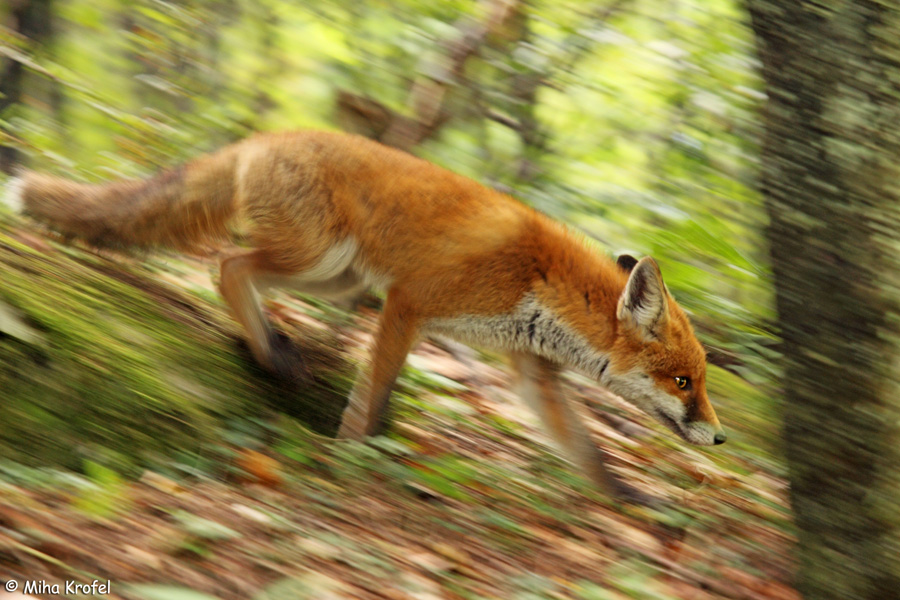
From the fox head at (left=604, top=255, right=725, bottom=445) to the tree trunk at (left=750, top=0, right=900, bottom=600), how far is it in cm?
197

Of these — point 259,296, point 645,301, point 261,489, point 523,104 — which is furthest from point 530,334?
point 523,104

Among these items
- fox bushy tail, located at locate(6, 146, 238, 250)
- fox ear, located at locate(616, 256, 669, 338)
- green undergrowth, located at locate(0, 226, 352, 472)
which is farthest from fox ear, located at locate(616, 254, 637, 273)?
fox bushy tail, located at locate(6, 146, 238, 250)

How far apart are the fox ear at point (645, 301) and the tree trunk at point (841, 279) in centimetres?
180

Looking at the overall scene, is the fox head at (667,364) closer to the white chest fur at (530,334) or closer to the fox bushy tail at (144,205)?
the white chest fur at (530,334)

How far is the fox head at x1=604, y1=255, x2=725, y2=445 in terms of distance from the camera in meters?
5.59

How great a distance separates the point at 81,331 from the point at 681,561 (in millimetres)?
3594

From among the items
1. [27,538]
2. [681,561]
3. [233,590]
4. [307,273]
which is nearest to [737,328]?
[681,561]

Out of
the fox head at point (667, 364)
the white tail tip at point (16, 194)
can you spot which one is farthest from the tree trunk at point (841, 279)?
the white tail tip at point (16, 194)

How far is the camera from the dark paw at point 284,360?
5.35m

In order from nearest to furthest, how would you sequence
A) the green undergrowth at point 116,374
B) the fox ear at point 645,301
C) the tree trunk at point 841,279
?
the tree trunk at point 841,279
the green undergrowth at point 116,374
the fox ear at point 645,301

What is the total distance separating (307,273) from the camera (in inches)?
217

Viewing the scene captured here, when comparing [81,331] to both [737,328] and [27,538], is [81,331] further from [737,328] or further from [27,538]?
[737,328]

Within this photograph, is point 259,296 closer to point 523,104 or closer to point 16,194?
point 16,194

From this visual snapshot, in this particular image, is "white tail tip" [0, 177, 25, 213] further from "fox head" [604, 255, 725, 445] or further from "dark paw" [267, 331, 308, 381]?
"fox head" [604, 255, 725, 445]
